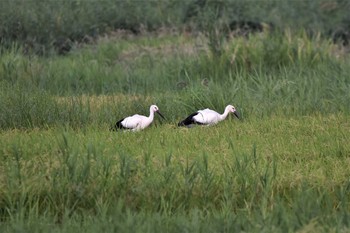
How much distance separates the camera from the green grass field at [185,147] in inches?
209

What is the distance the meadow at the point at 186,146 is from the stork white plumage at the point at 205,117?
0.09m

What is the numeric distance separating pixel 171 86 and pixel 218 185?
445 cm

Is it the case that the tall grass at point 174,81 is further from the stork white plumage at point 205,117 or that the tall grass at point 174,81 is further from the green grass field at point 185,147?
the stork white plumage at point 205,117

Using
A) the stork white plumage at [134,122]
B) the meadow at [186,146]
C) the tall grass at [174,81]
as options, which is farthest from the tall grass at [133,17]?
the stork white plumage at [134,122]

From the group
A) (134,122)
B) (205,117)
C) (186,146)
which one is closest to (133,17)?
(205,117)

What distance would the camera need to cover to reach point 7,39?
1253cm

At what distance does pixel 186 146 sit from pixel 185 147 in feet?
0.15

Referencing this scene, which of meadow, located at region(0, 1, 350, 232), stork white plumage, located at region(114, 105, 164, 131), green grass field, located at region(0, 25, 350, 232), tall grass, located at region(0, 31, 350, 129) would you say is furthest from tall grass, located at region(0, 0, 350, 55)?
stork white plumage, located at region(114, 105, 164, 131)

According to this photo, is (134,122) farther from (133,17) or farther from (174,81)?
(133,17)

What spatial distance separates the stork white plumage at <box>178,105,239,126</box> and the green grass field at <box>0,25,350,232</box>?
110 mm

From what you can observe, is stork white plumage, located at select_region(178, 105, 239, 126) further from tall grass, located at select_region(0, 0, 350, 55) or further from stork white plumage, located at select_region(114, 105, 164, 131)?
tall grass, located at select_region(0, 0, 350, 55)

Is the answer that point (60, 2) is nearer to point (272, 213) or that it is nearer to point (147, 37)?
point (147, 37)

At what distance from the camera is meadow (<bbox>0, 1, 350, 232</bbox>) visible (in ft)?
17.4

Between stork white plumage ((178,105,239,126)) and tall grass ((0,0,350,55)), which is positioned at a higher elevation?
stork white plumage ((178,105,239,126))
